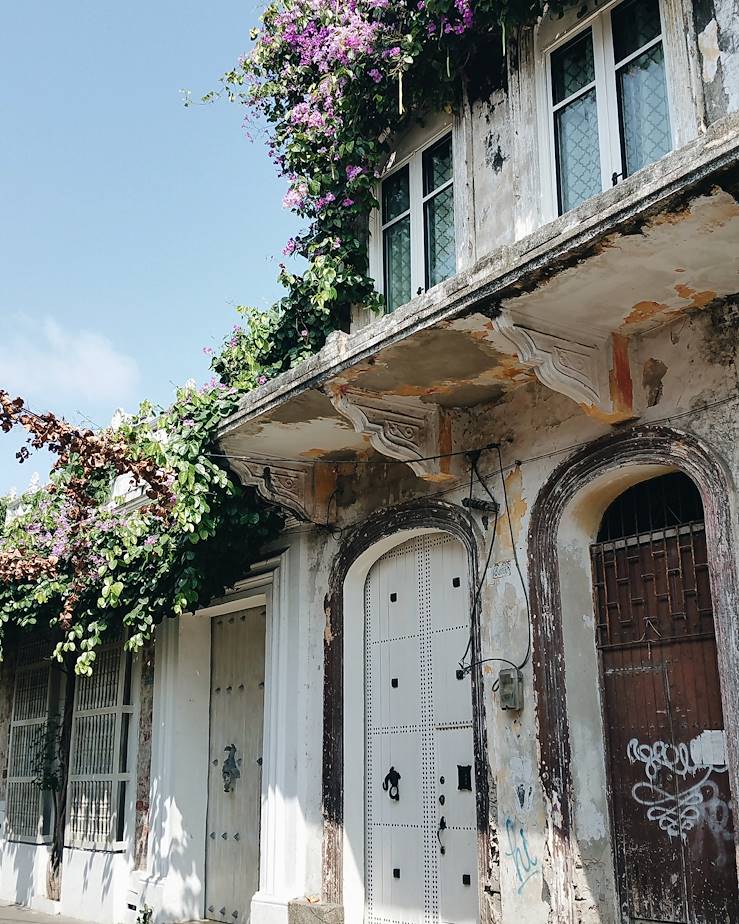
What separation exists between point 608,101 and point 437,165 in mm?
2046

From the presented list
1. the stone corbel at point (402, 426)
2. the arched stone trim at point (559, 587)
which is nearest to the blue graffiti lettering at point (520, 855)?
the arched stone trim at point (559, 587)

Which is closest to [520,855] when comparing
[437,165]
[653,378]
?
[653,378]

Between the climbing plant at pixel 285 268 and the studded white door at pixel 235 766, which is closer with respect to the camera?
the climbing plant at pixel 285 268

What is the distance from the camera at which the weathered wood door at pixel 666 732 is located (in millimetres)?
6348

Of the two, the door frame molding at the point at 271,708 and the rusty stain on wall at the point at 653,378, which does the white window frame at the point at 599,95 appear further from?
the door frame molding at the point at 271,708

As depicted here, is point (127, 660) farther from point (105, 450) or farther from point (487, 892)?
point (487, 892)

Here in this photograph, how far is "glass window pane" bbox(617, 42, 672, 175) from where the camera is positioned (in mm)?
7309

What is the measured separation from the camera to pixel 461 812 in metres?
8.15

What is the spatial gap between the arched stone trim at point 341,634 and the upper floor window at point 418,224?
6.50ft

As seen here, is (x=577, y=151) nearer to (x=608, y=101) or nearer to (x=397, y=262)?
(x=608, y=101)

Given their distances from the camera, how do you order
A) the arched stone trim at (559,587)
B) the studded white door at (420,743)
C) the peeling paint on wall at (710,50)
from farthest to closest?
1. the studded white door at (420,743)
2. the peeling paint on wall at (710,50)
3. the arched stone trim at (559,587)

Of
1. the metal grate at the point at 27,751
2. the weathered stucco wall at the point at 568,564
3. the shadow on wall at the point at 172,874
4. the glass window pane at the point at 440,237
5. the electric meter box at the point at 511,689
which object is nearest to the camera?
the weathered stucco wall at the point at 568,564

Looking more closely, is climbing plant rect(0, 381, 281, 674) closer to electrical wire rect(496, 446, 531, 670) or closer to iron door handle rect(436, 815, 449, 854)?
electrical wire rect(496, 446, 531, 670)

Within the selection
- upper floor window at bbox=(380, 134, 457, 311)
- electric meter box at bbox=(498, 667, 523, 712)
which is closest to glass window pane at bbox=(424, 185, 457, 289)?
upper floor window at bbox=(380, 134, 457, 311)
